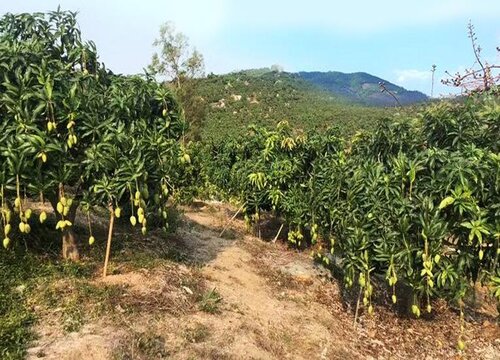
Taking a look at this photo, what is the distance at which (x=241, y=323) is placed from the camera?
23.6 feet

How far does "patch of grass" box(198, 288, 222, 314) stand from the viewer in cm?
722

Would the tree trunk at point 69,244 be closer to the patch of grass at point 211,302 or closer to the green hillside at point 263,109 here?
the patch of grass at point 211,302

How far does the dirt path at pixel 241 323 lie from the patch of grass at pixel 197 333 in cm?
2

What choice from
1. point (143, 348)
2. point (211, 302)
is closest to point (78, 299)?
point (143, 348)

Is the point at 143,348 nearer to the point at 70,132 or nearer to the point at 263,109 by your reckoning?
the point at 70,132

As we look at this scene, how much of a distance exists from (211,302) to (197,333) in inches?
42.9

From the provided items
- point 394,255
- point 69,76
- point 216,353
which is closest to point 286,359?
point 216,353

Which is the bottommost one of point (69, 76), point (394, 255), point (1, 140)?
point (394, 255)

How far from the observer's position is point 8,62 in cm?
638

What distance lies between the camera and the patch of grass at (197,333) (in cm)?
626

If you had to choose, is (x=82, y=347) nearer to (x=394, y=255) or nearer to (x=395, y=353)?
(x=394, y=255)

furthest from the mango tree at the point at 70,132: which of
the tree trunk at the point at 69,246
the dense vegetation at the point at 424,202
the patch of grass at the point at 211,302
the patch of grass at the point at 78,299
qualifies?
the dense vegetation at the point at 424,202

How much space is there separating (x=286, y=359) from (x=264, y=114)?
201 feet

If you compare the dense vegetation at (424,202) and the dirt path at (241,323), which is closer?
the dirt path at (241,323)
